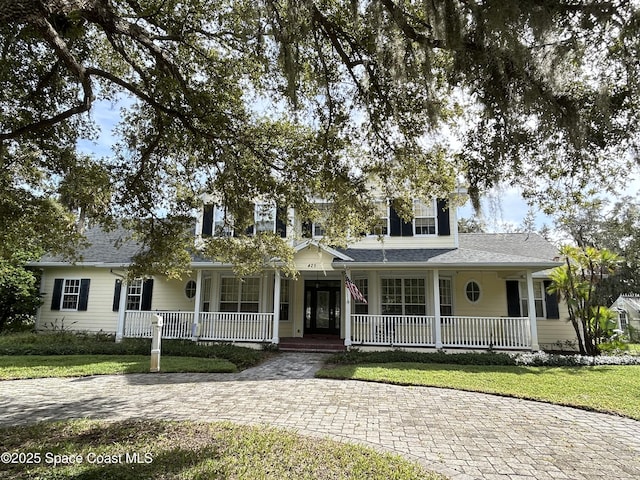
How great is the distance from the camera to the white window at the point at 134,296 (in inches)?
592

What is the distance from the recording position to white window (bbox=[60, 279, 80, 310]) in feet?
50.9

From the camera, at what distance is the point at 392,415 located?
5.81 meters

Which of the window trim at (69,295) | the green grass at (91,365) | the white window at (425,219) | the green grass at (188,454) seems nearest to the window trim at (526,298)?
the white window at (425,219)

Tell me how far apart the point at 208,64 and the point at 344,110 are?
2983 millimetres

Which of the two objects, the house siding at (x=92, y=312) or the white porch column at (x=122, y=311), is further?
the house siding at (x=92, y=312)

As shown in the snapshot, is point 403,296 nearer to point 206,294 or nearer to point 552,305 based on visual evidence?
point 552,305

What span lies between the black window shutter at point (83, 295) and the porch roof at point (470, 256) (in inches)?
410

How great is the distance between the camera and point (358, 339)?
41.0 ft

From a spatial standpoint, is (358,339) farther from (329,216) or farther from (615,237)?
(615,237)

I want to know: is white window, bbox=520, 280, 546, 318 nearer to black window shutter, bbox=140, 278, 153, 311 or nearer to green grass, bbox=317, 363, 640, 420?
green grass, bbox=317, 363, 640, 420

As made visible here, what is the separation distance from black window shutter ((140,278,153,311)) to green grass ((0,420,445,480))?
10397 mm

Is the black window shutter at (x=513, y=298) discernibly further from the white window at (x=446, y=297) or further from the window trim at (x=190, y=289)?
the window trim at (x=190, y=289)

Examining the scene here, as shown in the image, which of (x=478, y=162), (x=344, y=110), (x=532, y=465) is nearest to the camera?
(x=532, y=465)

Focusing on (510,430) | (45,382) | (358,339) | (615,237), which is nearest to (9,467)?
(45,382)
